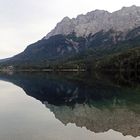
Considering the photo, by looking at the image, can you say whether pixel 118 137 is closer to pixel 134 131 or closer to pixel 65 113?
pixel 134 131

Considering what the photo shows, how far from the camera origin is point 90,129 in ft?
141

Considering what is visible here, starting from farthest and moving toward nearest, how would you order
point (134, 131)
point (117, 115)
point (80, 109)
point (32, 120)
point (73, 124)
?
point (80, 109)
point (117, 115)
point (32, 120)
point (73, 124)
point (134, 131)

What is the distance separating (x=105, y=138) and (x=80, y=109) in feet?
80.0

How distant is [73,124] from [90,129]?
13.1 ft

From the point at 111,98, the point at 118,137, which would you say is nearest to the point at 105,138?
the point at 118,137

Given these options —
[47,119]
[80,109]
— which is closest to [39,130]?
[47,119]

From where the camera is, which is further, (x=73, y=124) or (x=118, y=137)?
(x=73, y=124)

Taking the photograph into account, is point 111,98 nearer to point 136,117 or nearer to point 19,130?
point 136,117

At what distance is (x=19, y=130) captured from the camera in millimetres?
41594

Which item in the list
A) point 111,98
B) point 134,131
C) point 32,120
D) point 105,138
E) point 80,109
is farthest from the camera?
point 111,98

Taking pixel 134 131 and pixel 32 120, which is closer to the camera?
pixel 134 131

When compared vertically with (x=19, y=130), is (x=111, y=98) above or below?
below

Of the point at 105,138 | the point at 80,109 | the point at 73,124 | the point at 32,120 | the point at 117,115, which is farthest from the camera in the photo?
the point at 80,109

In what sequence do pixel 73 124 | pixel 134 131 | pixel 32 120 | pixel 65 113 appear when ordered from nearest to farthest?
pixel 134 131
pixel 73 124
pixel 32 120
pixel 65 113
